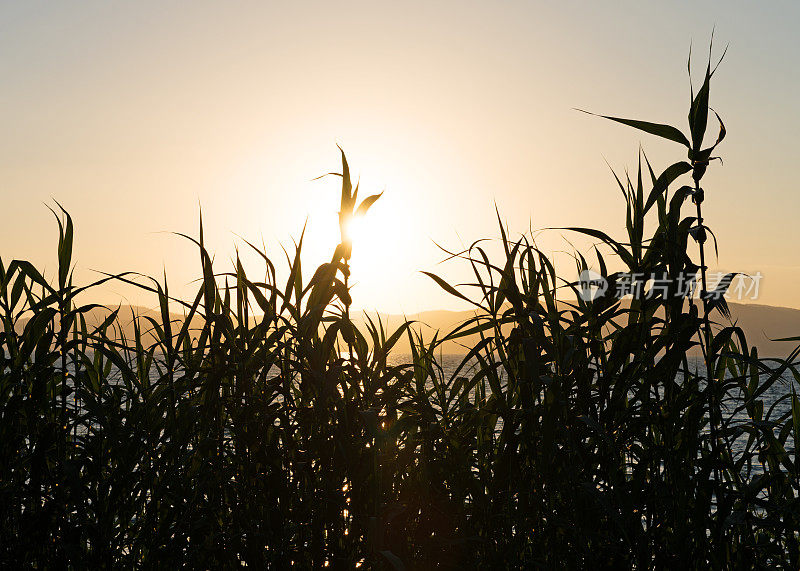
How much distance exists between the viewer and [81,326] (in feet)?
11.3

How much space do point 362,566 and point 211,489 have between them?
2.06ft

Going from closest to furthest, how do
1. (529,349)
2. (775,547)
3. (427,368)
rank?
(529,349)
(775,547)
(427,368)

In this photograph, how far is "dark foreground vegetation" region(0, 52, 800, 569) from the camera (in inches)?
93.2

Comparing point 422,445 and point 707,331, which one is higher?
point 707,331

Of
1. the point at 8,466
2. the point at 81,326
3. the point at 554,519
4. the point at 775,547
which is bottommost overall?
the point at 8,466

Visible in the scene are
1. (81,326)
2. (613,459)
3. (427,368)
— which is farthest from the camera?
(81,326)

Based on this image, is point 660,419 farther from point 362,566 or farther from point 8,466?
point 8,466

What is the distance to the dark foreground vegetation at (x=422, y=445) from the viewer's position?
2367 mm

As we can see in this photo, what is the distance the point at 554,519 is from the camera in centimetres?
234

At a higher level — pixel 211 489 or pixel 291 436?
pixel 291 436

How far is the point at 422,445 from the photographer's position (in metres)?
2.75

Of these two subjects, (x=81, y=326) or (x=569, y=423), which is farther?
(x=81, y=326)

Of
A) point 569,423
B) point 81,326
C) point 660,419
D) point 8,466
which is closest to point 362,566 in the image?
point 569,423

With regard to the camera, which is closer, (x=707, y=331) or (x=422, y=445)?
(x=707, y=331)
